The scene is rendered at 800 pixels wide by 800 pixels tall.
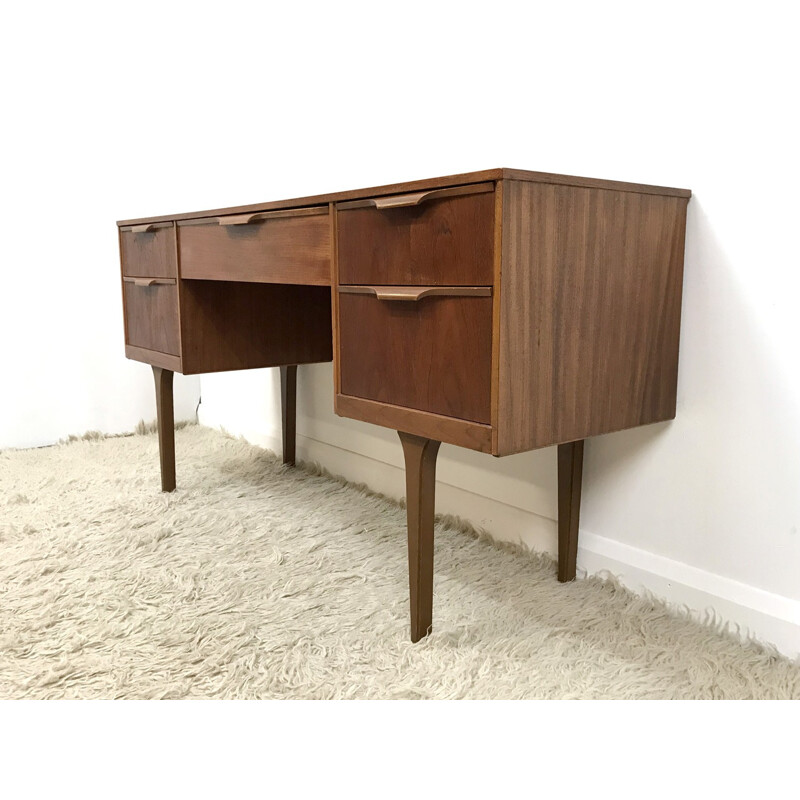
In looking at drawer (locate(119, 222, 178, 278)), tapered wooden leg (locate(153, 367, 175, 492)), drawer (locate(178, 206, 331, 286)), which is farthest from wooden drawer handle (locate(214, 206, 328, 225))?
tapered wooden leg (locate(153, 367, 175, 492))

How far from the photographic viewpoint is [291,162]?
216cm

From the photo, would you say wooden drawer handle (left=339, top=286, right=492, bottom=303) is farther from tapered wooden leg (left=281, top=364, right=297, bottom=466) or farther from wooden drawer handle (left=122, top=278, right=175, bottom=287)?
tapered wooden leg (left=281, top=364, right=297, bottom=466)

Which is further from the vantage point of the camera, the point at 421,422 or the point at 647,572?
the point at 647,572

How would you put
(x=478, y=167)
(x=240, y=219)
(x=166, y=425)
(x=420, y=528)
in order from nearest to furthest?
(x=420, y=528)
(x=240, y=219)
(x=478, y=167)
(x=166, y=425)

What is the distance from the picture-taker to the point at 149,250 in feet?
6.22

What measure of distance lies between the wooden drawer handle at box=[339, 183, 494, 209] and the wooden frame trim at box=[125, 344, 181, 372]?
0.87m

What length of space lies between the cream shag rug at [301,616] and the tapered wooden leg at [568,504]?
0.05 meters

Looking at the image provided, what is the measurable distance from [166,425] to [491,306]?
1.25m

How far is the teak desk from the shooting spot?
1.01 m

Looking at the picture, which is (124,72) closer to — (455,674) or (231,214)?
(231,214)

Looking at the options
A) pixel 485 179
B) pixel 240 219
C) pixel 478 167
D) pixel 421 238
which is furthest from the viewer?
pixel 478 167

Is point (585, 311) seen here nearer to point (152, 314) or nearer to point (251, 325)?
point (251, 325)

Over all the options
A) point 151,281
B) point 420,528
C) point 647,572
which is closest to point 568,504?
point 647,572

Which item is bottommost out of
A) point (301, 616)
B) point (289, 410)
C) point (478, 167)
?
point (301, 616)
